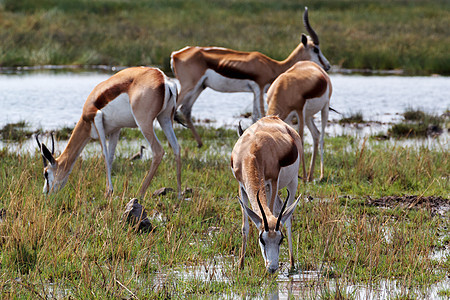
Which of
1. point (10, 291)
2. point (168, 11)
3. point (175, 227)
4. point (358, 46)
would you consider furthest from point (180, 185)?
point (168, 11)

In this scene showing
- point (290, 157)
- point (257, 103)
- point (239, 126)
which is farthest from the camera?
point (257, 103)

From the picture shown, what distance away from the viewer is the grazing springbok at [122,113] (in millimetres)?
6496

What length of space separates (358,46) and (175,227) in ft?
63.9

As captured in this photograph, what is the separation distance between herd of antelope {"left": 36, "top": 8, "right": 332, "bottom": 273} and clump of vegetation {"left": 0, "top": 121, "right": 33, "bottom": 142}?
8.88ft

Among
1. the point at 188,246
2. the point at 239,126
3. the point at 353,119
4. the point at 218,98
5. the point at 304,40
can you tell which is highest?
the point at 304,40

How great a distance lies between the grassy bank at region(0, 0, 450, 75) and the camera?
21594 millimetres

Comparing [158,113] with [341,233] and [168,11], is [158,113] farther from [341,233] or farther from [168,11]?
[168,11]

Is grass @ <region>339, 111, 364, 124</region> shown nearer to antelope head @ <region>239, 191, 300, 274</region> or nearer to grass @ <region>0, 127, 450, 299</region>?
grass @ <region>0, 127, 450, 299</region>

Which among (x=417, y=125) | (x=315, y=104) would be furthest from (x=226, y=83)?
(x=417, y=125)

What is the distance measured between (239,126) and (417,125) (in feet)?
23.6

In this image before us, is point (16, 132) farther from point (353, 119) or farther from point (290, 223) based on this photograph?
point (290, 223)

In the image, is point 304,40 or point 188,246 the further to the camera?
point 304,40

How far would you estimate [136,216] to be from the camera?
5.36 m

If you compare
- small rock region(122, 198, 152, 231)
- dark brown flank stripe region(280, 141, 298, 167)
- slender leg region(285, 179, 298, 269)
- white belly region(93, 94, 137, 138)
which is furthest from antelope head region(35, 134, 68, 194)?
dark brown flank stripe region(280, 141, 298, 167)
